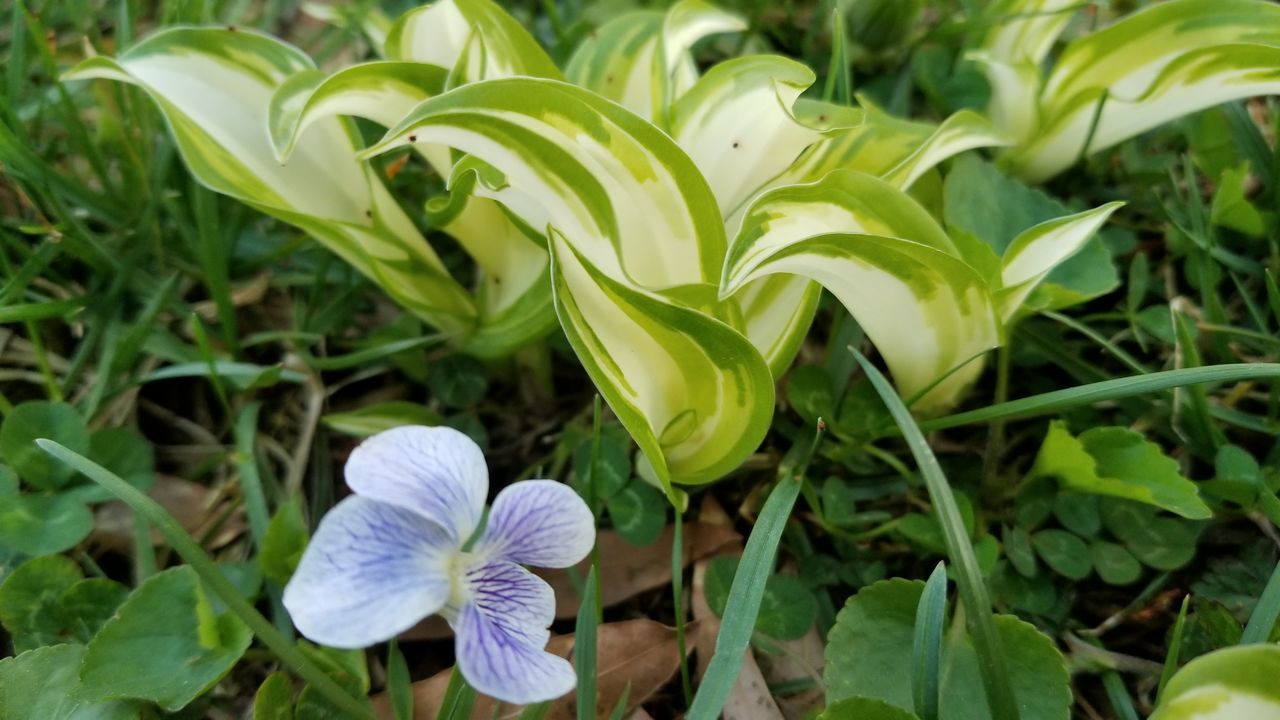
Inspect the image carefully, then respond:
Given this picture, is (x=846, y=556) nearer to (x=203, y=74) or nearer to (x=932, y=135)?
(x=932, y=135)

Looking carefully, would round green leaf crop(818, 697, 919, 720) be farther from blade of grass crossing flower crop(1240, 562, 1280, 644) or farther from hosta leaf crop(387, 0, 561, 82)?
hosta leaf crop(387, 0, 561, 82)

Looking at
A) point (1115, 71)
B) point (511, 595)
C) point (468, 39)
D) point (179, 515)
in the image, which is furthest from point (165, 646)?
point (1115, 71)

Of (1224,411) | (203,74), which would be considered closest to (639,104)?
(203,74)

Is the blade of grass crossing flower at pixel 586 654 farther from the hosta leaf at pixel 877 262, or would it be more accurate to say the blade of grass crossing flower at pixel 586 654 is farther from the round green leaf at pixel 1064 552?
the round green leaf at pixel 1064 552

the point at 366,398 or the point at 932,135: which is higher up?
the point at 932,135

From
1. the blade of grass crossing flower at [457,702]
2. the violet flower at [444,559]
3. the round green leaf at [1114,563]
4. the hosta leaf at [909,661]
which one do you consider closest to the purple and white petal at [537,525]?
the violet flower at [444,559]

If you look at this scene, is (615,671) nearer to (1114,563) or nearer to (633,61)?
(1114,563)
